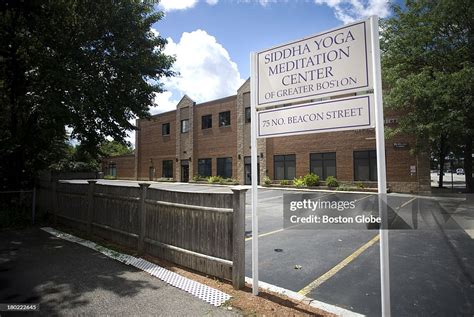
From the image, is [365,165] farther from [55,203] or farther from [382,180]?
[382,180]

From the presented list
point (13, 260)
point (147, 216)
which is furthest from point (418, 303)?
point (13, 260)

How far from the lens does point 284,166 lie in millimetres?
27219

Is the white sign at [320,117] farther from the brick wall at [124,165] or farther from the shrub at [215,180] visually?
the brick wall at [124,165]

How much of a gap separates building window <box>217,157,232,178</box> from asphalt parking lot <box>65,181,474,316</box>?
71.2 ft

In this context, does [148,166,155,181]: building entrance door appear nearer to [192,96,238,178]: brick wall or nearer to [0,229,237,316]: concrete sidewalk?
[192,96,238,178]: brick wall

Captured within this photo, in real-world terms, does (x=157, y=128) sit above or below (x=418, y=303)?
above

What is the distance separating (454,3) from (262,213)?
15072 millimetres

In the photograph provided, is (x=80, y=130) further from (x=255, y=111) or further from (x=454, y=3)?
(x=454, y=3)

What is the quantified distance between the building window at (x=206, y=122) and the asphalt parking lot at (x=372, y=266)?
2499 centimetres

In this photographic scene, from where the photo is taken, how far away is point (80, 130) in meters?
10.0

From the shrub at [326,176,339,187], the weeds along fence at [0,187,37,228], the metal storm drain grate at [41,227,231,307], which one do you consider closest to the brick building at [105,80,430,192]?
the shrub at [326,176,339,187]

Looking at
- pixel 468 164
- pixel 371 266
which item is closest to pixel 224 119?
pixel 468 164

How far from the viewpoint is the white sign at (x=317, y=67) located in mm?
3727

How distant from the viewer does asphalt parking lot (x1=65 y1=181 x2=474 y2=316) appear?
13.3 feet
